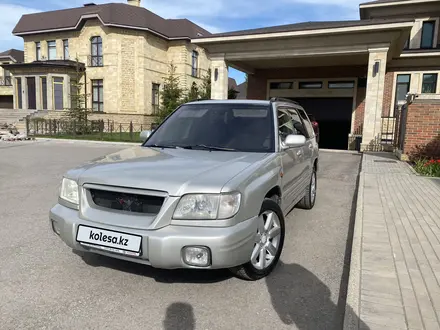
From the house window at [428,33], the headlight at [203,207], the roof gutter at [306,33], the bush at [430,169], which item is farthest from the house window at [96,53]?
the headlight at [203,207]

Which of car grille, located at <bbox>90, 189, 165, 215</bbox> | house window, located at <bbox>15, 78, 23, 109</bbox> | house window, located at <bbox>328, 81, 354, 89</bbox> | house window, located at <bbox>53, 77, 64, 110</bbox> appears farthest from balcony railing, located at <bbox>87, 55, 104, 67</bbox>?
car grille, located at <bbox>90, 189, 165, 215</bbox>

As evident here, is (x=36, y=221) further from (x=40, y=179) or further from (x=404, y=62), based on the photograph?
(x=404, y=62)

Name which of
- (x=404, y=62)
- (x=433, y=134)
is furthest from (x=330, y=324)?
(x=404, y=62)

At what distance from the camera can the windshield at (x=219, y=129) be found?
3918 millimetres

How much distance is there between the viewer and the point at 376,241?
394 cm

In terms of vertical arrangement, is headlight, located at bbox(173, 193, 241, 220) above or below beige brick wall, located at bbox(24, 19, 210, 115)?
below

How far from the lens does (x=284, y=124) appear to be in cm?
443

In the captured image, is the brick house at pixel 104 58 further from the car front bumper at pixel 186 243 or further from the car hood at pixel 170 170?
the car front bumper at pixel 186 243

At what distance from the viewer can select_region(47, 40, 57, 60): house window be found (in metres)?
32.5

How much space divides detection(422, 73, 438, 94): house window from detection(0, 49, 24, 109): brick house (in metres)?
37.6

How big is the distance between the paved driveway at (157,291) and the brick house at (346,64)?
11.8m

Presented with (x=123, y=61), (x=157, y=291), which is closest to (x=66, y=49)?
(x=123, y=61)

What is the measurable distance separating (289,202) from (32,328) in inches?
115

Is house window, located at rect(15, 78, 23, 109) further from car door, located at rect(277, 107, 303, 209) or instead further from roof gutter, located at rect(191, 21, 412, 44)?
car door, located at rect(277, 107, 303, 209)
